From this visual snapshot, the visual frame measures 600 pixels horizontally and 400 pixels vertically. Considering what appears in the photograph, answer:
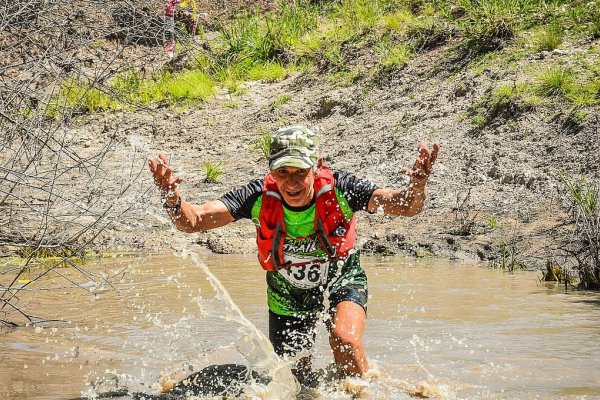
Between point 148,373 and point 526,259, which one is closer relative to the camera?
point 148,373

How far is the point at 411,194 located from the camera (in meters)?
4.32

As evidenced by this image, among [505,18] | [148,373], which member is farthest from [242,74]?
[148,373]

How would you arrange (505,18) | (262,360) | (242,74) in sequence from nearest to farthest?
(262,360) < (505,18) < (242,74)

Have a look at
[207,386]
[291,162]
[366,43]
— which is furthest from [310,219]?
[366,43]

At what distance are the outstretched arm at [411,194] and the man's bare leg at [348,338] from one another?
1.74ft

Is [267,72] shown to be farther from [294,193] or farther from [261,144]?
[294,193]

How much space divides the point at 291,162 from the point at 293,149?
0.34ft

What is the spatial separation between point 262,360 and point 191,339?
1.52 m

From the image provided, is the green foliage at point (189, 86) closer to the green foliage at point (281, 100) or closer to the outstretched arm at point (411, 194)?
the green foliage at point (281, 100)

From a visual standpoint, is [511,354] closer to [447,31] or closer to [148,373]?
[148,373]

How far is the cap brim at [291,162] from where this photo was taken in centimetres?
434

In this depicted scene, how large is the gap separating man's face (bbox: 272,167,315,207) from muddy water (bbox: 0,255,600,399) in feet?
2.75

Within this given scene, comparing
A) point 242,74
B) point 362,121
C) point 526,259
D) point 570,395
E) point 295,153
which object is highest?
point 242,74

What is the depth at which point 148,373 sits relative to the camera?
203 inches
